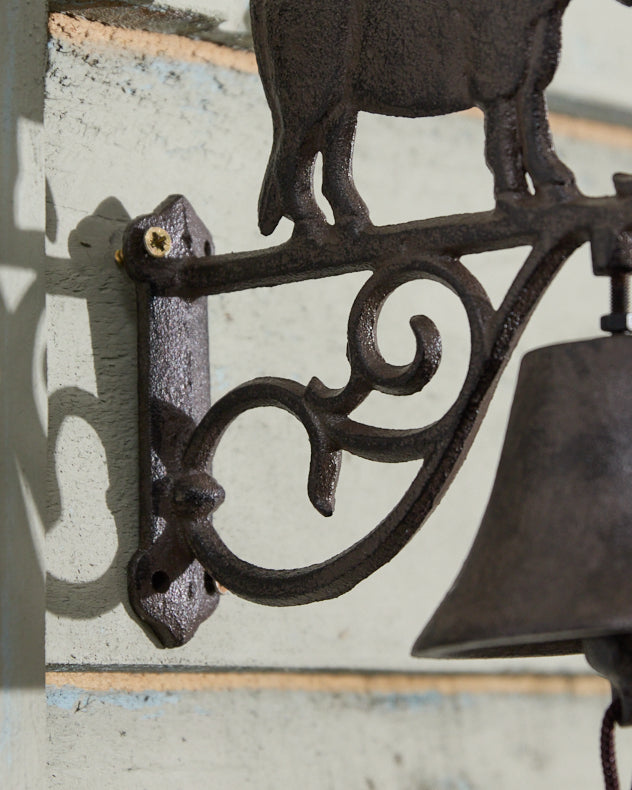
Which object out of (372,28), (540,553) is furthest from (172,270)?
(540,553)

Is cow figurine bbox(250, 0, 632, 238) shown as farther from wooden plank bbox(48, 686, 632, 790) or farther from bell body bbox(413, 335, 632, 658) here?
wooden plank bbox(48, 686, 632, 790)

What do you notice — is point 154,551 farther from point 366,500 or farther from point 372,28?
point 372,28

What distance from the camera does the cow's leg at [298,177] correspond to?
728 millimetres

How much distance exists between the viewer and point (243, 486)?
0.88 metres

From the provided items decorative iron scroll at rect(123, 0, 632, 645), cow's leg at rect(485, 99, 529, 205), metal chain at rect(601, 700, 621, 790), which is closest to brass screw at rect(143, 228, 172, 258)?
decorative iron scroll at rect(123, 0, 632, 645)

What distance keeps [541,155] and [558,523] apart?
0.18m

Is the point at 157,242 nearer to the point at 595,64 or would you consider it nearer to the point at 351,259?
the point at 351,259

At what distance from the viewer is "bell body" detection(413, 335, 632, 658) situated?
22.9 inches

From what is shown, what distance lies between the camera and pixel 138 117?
858 mm

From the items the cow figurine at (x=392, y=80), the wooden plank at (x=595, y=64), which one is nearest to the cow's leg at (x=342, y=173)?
the cow figurine at (x=392, y=80)

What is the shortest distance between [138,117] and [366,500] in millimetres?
298

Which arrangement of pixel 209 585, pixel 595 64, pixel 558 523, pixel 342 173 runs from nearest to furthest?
pixel 558 523 < pixel 342 173 < pixel 209 585 < pixel 595 64

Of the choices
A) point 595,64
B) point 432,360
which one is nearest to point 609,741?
point 432,360

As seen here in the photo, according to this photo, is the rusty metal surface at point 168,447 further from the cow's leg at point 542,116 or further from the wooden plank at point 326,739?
the cow's leg at point 542,116
